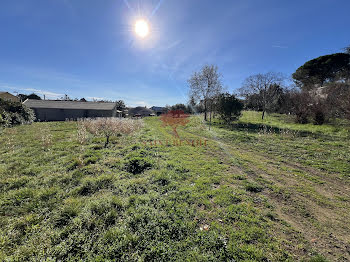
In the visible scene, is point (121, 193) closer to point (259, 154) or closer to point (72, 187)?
point (72, 187)

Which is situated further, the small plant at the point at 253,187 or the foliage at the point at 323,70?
the foliage at the point at 323,70

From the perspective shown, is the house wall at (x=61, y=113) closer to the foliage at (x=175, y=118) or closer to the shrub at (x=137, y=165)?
the foliage at (x=175, y=118)

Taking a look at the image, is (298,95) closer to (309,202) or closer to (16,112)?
(309,202)

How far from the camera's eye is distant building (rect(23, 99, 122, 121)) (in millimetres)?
34188

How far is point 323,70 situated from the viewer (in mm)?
34031

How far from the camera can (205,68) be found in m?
25.4

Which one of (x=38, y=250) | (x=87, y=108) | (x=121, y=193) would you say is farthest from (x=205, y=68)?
(x=87, y=108)

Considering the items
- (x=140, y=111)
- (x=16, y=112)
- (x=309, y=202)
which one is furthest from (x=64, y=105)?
(x=309, y=202)

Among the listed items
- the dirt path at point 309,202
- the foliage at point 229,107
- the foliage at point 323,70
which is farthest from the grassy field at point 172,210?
the foliage at point 323,70

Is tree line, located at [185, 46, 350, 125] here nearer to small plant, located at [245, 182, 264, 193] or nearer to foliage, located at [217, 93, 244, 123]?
foliage, located at [217, 93, 244, 123]

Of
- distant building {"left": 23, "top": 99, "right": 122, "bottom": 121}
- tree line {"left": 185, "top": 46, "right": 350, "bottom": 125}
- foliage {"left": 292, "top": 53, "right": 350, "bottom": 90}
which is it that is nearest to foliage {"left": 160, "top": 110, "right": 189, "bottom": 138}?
tree line {"left": 185, "top": 46, "right": 350, "bottom": 125}

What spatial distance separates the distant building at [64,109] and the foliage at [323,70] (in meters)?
53.7

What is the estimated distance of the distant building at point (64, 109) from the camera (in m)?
34.2

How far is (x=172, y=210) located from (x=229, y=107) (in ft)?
62.5
